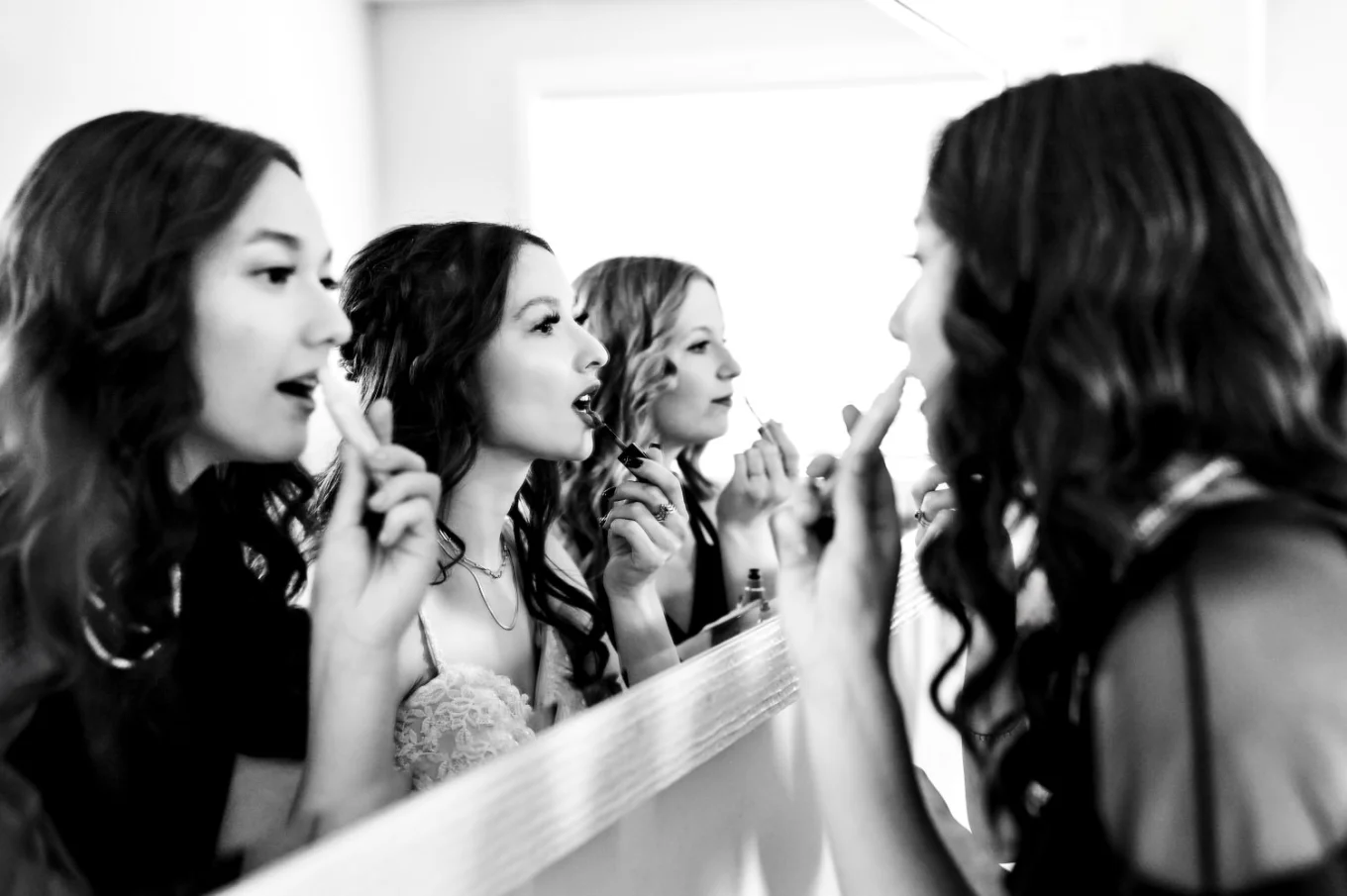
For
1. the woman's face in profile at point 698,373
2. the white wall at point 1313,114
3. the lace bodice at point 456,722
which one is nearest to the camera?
the lace bodice at point 456,722

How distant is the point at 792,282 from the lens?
3.94 feet

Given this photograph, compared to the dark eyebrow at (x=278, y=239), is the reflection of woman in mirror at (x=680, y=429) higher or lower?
lower

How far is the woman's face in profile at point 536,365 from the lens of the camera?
32.8 inches

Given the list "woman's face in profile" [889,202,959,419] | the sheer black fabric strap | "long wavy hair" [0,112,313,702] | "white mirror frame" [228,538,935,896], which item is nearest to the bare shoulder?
the sheer black fabric strap

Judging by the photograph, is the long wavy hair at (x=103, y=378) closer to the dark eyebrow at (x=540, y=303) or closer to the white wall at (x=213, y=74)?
the white wall at (x=213, y=74)

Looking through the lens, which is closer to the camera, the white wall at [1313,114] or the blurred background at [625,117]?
the blurred background at [625,117]

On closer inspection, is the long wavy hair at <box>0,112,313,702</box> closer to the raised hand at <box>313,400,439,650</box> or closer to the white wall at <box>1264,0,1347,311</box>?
the raised hand at <box>313,400,439,650</box>

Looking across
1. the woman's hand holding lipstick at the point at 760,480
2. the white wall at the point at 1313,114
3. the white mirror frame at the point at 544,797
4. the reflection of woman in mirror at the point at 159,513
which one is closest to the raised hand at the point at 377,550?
the reflection of woman in mirror at the point at 159,513

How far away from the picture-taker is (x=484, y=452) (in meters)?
0.84

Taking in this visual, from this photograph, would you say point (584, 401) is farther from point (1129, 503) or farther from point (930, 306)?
point (1129, 503)

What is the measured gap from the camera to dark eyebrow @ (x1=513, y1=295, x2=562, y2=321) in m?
0.84

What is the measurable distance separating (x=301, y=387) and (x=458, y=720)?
0.24 meters

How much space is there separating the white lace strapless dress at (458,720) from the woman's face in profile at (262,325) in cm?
19

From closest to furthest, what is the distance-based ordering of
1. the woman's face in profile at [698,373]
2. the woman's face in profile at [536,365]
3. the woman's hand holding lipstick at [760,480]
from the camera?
the woman's face in profile at [536,365]
the woman's face in profile at [698,373]
the woman's hand holding lipstick at [760,480]
